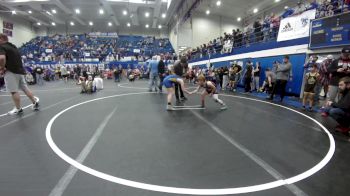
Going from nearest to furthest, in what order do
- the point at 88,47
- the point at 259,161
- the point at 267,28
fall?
the point at 259,161
the point at 267,28
the point at 88,47

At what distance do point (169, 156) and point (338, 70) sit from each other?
5441 mm

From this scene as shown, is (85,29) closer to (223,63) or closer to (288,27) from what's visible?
(223,63)

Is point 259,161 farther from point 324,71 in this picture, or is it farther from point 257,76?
point 257,76

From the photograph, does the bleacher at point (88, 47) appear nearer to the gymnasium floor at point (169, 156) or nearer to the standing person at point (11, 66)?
the standing person at point (11, 66)

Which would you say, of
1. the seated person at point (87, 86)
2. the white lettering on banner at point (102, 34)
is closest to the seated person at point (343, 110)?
the seated person at point (87, 86)

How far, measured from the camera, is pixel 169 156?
11.8ft

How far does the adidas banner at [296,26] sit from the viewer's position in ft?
34.0

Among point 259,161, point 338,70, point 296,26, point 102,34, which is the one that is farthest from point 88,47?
point 259,161

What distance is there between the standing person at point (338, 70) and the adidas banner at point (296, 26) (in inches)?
163

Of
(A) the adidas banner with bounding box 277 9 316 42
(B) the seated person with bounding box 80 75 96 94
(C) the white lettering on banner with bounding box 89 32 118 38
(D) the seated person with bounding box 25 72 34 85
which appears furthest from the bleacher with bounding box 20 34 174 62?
(A) the adidas banner with bounding box 277 9 316 42

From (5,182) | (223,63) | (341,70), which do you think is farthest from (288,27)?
(5,182)

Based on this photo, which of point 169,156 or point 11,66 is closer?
point 169,156

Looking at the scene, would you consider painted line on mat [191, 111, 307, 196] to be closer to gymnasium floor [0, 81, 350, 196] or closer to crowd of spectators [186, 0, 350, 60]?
gymnasium floor [0, 81, 350, 196]

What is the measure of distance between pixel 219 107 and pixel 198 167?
482 cm
